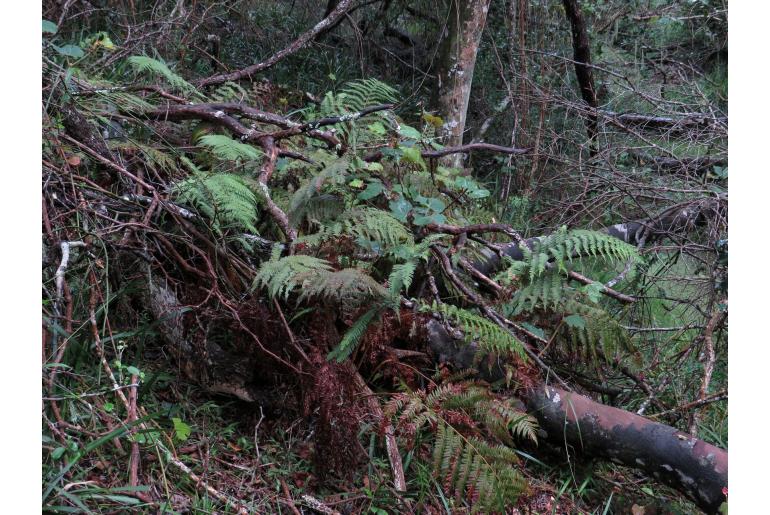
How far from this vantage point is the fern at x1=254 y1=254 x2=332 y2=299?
7.26ft

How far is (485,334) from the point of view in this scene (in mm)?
2482

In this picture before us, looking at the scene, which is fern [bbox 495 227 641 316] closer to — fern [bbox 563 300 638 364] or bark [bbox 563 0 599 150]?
fern [bbox 563 300 638 364]

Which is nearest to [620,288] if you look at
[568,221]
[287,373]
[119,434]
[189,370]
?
[568,221]

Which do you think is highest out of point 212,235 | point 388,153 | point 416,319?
point 388,153

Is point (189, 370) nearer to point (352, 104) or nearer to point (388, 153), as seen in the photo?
point (388, 153)

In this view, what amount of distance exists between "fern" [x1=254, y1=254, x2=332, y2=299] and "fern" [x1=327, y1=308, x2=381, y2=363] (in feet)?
0.72

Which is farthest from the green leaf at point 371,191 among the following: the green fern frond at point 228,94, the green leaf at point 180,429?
the green fern frond at point 228,94

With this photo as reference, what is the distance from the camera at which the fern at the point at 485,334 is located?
97.1 inches

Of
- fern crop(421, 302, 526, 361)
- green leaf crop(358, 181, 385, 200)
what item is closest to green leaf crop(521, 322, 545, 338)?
fern crop(421, 302, 526, 361)

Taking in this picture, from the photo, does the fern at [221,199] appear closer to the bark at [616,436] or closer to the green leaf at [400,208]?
the green leaf at [400,208]

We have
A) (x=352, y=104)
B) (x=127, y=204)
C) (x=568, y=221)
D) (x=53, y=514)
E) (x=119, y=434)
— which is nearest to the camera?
(x=53, y=514)

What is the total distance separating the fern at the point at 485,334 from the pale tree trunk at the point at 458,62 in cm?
244

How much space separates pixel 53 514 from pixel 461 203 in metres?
2.28

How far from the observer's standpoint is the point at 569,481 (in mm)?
2533
